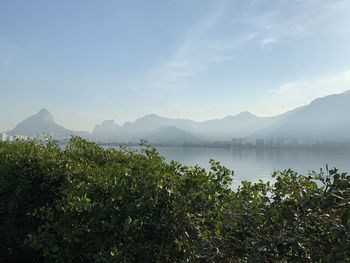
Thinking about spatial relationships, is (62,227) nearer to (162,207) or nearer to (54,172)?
(162,207)

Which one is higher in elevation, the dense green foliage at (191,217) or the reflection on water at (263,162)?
the dense green foliage at (191,217)

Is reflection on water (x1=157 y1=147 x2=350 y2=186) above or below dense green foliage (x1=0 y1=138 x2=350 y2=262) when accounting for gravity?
below

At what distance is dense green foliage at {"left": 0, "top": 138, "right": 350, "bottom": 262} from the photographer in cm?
255

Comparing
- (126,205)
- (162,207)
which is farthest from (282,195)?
(126,205)

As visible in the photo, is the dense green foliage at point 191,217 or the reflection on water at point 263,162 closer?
the dense green foliage at point 191,217

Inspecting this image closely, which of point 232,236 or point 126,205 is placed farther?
point 126,205

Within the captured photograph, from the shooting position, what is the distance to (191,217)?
388 centimetres

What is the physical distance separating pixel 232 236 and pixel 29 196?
14.1 feet

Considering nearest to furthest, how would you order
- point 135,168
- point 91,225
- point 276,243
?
point 276,243, point 91,225, point 135,168

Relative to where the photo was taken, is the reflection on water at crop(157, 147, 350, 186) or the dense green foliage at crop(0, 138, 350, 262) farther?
the reflection on water at crop(157, 147, 350, 186)

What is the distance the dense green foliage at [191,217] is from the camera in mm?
2546

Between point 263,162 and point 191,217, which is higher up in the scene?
point 191,217

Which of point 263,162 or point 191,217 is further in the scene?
point 263,162

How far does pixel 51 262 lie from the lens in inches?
184
